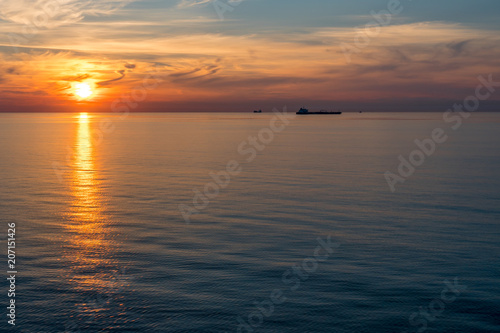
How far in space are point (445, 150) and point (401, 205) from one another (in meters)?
46.0

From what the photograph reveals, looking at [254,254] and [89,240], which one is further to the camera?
[89,240]

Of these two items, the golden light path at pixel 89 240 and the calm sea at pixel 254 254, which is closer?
the calm sea at pixel 254 254

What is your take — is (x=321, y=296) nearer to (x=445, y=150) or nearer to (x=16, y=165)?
(x=16, y=165)

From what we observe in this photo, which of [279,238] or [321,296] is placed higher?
[279,238]

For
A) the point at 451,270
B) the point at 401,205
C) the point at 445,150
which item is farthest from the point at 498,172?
the point at 451,270

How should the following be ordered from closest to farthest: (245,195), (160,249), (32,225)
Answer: (160,249) → (32,225) → (245,195)

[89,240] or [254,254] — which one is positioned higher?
[89,240]

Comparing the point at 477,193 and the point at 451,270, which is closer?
the point at 451,270

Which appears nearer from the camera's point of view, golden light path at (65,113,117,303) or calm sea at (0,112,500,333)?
calm sea at (0,112,500,333)

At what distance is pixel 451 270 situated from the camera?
19594 millimetres

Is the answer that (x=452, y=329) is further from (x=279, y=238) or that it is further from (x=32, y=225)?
(x=32, y=225)

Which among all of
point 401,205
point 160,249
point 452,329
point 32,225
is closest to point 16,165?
point 32,225

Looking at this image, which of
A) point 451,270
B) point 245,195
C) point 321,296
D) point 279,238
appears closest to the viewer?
point 321,296

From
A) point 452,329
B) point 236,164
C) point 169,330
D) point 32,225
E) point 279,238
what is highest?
point 236,164
